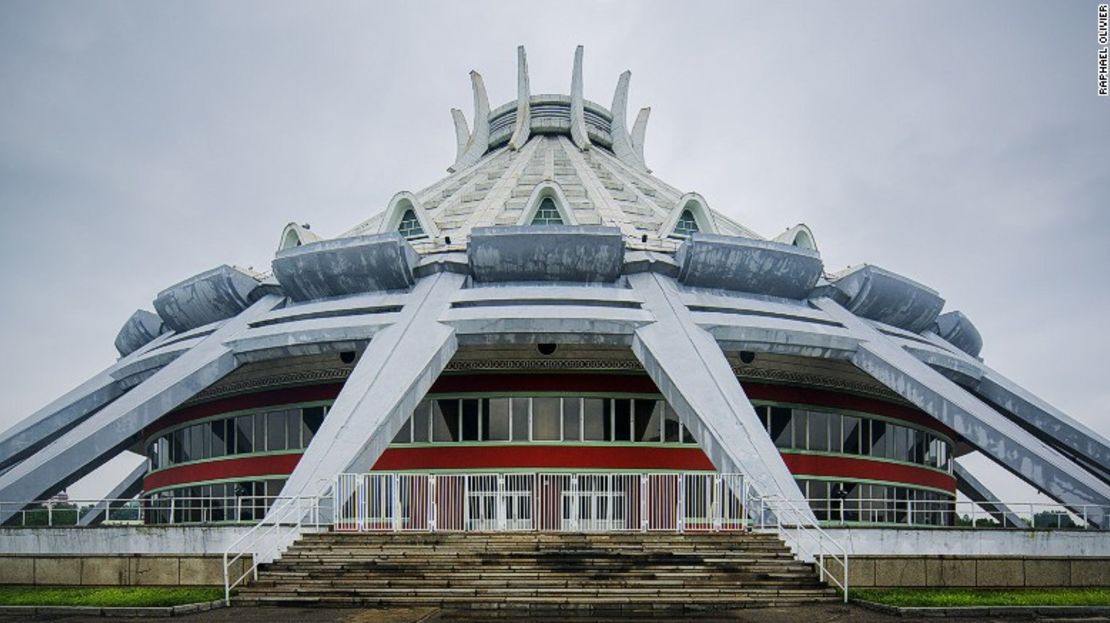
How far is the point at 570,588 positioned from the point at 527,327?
31.2 feet

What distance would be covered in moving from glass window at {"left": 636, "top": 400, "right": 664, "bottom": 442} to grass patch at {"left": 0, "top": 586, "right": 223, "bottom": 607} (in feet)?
43.7

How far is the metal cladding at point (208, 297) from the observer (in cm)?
2892

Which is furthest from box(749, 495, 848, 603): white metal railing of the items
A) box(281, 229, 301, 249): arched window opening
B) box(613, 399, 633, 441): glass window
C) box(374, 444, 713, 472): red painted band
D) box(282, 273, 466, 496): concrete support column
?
box(281, 229, 301, 249): arched window opening

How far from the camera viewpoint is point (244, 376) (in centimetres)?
2892

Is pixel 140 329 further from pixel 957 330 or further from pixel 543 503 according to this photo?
pixel 957 330

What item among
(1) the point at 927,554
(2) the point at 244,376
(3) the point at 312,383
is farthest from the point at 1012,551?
(2) the point at 244,376

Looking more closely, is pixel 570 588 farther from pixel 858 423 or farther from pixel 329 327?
pixel 858 423

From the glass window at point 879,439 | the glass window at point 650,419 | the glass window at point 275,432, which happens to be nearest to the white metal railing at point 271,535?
the glass window at point 275,432

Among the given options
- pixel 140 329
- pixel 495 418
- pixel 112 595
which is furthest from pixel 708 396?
pixel 140 329

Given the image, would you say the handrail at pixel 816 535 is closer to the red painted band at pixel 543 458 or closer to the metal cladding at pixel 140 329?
the red painted band at pixel 543 458

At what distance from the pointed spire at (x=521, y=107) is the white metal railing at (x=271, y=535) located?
25.5 m

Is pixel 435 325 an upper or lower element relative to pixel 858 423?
upper

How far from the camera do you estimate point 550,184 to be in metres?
29.7

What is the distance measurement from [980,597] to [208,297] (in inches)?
915
